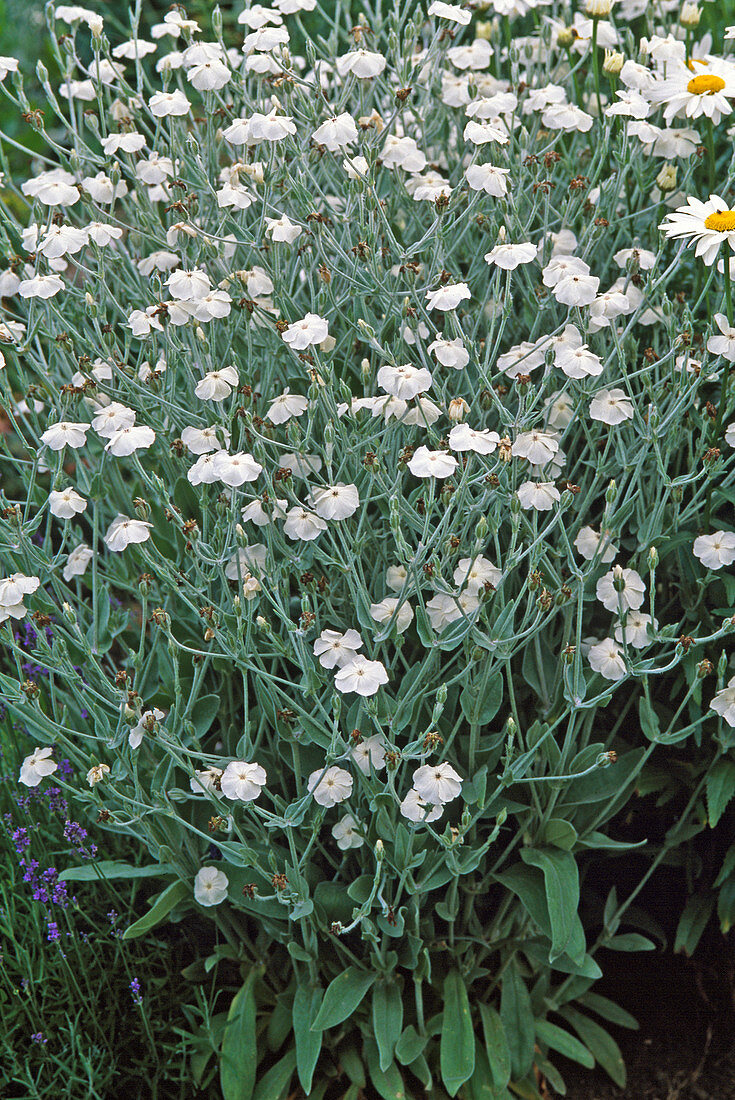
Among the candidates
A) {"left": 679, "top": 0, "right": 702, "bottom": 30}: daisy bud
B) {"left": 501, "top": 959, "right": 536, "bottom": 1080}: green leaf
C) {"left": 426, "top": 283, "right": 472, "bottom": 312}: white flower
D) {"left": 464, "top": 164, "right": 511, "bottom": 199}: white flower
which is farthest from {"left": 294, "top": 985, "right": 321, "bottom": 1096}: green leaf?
{"left": 679, "top": 0, "right": 702, "bottom": 30}: daisy bud

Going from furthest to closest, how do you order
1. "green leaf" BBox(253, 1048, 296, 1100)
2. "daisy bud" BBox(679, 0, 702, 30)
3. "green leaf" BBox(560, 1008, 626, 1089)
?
"daisy bud" BBox(679, 0, 702, 30) < "green leaf" BBox(560, 1008, 626, 1089) < "green leaf" BBox(253, 1048, 296, 1100)

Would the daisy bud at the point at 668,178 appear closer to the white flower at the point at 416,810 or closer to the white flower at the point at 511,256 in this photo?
the white flower at the point at 511,256

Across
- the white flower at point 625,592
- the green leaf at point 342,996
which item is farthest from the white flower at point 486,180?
the green leaf at point 342,996

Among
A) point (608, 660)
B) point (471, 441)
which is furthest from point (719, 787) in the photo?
point (471, 441)

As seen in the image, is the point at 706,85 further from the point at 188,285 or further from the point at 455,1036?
the point at 455,1036

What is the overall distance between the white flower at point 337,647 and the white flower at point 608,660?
0.41 metres

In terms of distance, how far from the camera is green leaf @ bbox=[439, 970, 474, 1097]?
71.6 inches

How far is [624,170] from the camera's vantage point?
186 cm

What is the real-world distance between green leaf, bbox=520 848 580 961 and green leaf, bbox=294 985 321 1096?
17.9 inches

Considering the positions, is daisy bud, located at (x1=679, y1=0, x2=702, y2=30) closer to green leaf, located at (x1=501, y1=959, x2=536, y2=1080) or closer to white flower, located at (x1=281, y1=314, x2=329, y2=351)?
white flower, located at (x1=281, y1=314, x2=329, y2=351)

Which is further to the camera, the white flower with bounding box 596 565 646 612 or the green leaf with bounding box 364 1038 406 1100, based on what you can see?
the green leaf with bounding box 364 1038 406 1100

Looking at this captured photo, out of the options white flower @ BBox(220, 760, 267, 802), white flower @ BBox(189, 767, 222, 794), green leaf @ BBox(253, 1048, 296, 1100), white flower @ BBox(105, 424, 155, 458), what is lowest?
green leaf @ BBox(253, 1048, 296, 1100)

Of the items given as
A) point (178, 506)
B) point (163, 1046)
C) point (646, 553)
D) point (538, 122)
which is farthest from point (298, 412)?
point (163, 1046)

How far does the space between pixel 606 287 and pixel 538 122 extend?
14.2 inches
